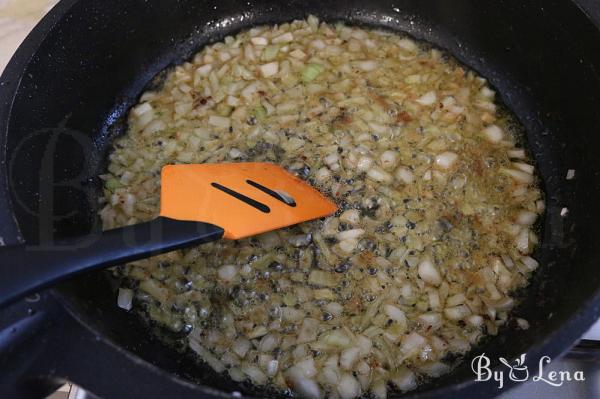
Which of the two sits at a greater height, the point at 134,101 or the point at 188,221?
the point at 134,101

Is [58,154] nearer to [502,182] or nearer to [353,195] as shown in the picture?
[353,195]

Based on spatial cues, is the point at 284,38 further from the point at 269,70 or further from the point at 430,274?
the point at 430,274

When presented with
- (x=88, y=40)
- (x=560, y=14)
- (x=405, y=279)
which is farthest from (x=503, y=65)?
(x=88, y=40)

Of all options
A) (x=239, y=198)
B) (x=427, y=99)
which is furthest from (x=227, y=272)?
(x=427, y=99)

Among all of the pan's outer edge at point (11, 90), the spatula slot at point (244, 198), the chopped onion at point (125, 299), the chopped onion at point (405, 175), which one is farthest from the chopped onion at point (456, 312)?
the pan's outer edge at point (11, 90)

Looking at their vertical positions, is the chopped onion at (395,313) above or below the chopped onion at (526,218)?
below

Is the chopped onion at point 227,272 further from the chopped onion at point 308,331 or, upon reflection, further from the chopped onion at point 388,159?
the chopped onion at point 388,159
